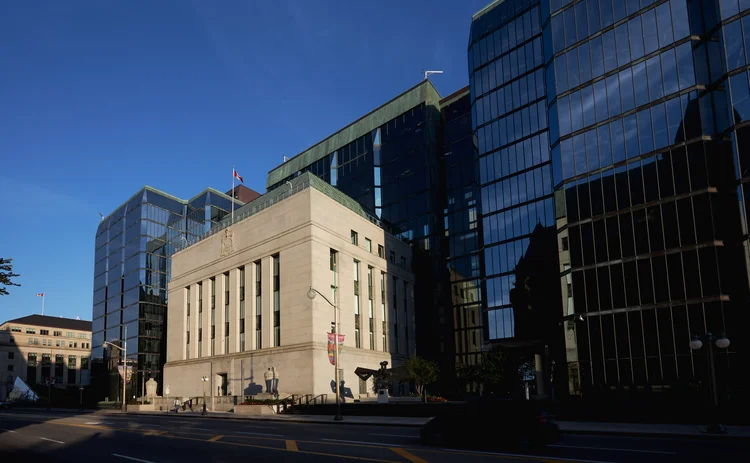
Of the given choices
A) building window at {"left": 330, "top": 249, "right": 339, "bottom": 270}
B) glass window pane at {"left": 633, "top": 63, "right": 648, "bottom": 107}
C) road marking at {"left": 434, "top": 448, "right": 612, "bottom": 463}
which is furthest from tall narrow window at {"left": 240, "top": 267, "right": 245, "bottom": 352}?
road marking at {"left": 434, "top": 448, "right": 612, "bottom": 463}

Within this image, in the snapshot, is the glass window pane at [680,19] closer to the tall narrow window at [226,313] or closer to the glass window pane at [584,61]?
the glass window pane at [584,61]

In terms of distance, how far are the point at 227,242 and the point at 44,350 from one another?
127137mm

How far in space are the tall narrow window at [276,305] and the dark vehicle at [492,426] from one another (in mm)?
40842

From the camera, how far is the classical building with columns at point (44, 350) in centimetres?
15600

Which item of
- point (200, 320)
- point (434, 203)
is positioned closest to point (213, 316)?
point (200, 320)

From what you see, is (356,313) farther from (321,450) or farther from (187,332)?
(321,450)

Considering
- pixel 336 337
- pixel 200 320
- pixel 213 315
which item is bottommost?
pixel 336 337

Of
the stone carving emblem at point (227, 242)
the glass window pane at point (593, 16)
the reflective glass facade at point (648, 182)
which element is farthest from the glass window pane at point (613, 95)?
the stone carving emblem at point (227, 242)

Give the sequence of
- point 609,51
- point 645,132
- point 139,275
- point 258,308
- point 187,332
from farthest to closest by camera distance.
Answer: point 139,275, point 187,332, point 258,308, point 609,51, point 645,132

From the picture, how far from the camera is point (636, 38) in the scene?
43812mm

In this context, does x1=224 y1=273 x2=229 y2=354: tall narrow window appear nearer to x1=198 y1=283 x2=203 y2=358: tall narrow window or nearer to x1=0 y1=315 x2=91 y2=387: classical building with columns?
x1=198 y1=283 x2=203 y2=358: tall narrow window

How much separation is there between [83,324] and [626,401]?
594 feet

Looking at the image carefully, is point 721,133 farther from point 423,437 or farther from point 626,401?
point 423,437

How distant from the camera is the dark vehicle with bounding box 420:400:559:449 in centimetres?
1742
